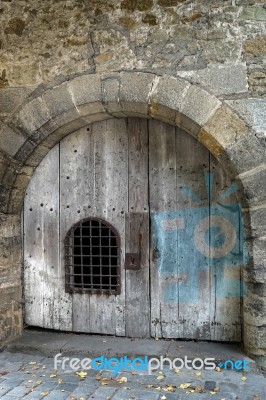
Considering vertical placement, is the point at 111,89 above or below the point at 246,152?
above

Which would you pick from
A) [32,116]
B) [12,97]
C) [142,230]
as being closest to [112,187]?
[142,230]

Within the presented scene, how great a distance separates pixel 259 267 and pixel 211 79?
4.72 ft

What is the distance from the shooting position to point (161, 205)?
399 cm

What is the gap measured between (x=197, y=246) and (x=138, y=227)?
532 mm

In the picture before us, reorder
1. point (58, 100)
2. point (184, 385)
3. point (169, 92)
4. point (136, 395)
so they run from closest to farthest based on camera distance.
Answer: point (136, 395)
point (184, 385)
point (169, 92)
point (58, 100)

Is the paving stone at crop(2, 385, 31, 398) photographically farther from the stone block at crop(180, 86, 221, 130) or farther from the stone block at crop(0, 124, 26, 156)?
the stone block at crop(180, 86, 221, 130)

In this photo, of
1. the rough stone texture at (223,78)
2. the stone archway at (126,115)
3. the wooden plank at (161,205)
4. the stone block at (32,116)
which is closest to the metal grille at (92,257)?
the wooden plank at (161,205)

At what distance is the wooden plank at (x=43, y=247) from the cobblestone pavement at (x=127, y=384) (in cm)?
67

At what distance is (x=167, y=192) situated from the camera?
157 inches

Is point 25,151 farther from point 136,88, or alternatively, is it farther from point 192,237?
point 192,237

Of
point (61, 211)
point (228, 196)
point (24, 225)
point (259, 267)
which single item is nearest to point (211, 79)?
point (228, 196)

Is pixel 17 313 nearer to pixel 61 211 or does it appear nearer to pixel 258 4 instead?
pixel 61 211

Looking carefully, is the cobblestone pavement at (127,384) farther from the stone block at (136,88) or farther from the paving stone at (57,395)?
the stone block at (136,88)

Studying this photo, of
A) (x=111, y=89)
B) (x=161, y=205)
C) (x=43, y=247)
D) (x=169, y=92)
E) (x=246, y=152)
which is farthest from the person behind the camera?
(x=43, y=247)
